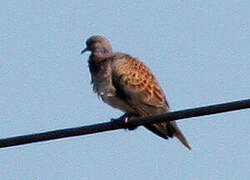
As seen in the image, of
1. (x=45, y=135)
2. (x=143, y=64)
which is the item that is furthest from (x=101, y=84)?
(x=45, y=135)

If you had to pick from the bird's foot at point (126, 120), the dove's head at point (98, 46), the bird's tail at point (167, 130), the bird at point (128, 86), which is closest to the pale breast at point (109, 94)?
the bird at point (128, 86)

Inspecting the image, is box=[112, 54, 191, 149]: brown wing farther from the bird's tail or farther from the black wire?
the black wire

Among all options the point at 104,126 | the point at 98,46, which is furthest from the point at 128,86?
the point at 104,126

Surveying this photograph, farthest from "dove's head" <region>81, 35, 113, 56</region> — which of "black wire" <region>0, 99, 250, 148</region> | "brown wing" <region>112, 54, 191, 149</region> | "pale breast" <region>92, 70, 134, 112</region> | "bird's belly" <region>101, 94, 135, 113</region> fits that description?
"black wire" <region>0, 99, 250, 148</region>

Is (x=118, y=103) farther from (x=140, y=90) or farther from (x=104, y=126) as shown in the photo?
(x=104, y=126)

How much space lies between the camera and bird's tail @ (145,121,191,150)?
29.2 ft

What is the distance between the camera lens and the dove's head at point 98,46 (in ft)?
32.9

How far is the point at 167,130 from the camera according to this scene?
8.99 m

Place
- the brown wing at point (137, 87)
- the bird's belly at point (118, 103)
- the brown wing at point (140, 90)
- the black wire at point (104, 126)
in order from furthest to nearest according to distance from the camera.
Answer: the brown wing at point (137, 87), the bird's belly at point (118, 103), the brown wing at point (140, 90), the black wire at point (104, 126)

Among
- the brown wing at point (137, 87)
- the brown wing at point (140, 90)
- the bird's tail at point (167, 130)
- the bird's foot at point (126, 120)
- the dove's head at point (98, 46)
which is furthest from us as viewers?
the dove's head at point (98, 46)

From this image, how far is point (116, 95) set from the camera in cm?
926

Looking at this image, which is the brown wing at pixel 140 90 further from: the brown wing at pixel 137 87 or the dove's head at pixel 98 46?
the dove's head at pixel 98 46

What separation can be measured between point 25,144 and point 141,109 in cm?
322

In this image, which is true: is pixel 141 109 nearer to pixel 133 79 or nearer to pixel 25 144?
pixel 133 79
